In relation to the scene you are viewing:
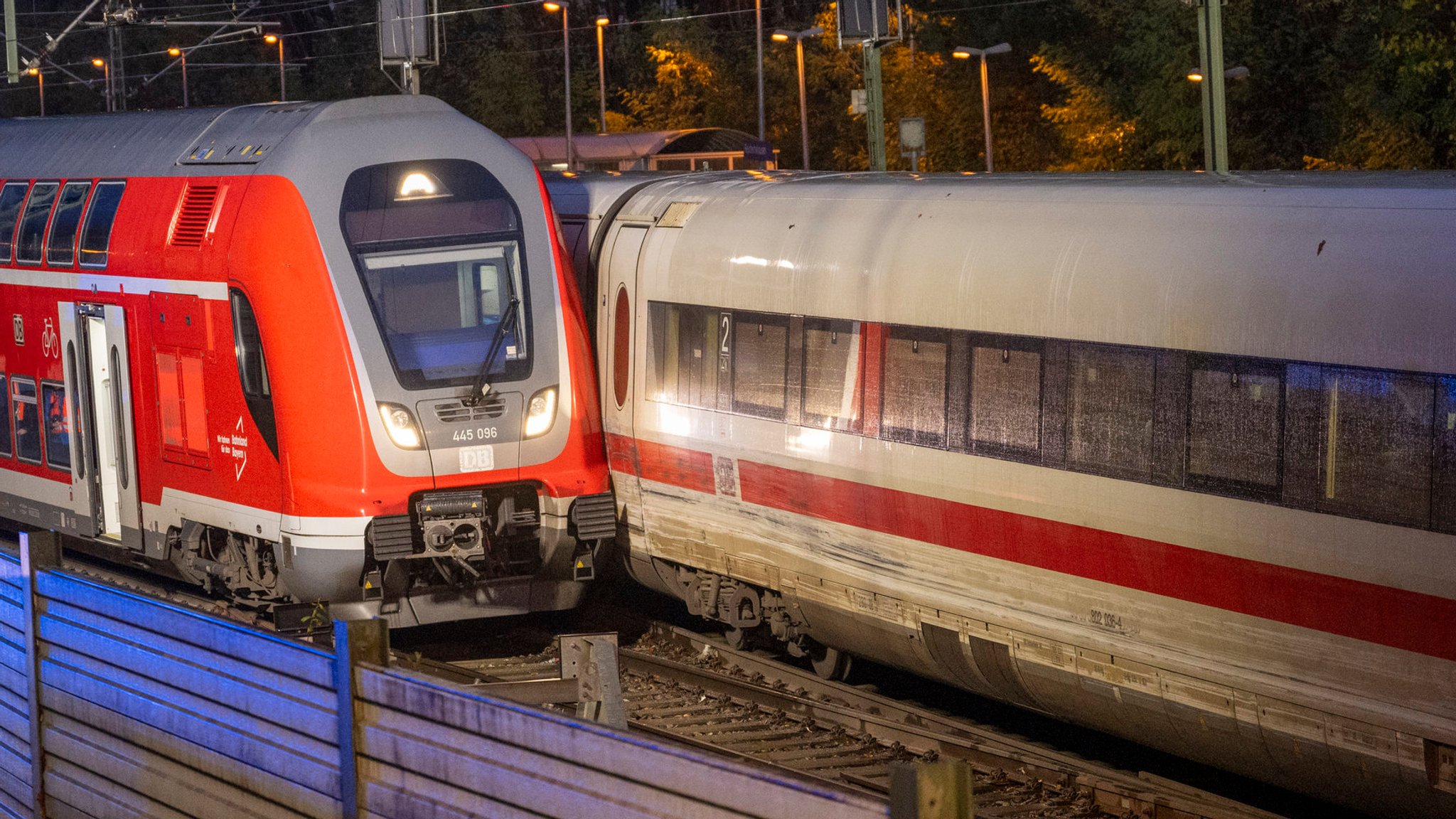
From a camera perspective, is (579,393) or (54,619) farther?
(579,393)

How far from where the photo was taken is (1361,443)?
7.27 m

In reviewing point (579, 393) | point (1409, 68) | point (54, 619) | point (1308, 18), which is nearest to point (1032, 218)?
point (579, 393)

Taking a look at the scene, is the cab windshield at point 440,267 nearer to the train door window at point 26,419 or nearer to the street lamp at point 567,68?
the train door window at point 26,419

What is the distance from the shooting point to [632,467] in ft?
40.1

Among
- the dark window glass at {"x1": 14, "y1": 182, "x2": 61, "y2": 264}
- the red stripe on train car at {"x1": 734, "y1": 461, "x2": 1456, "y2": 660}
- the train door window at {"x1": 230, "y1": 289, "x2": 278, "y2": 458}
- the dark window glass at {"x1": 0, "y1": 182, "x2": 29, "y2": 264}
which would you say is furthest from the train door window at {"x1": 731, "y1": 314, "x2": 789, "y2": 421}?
the dark window glass at {"x1": 0, "y1": 182, "x2": 29, "y2": 264}

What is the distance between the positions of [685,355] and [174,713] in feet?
20.3

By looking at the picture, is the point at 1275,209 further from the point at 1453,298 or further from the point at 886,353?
the point at 886,353

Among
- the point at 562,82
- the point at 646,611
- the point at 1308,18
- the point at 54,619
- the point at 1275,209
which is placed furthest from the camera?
the point at 562,82

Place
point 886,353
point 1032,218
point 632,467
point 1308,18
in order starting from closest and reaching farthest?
point 1032,218
point 886,353
point 632,467
point 1308,18

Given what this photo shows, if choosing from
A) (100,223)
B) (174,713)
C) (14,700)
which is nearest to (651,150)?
(100,223)

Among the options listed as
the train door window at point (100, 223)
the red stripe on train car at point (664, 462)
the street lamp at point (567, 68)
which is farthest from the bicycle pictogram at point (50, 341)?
the street lamp at point (567, 68)

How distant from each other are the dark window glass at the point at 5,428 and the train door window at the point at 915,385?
790cm

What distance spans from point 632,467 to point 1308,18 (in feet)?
109

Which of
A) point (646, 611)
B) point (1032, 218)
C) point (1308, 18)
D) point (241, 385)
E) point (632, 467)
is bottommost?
point (646, 611)
